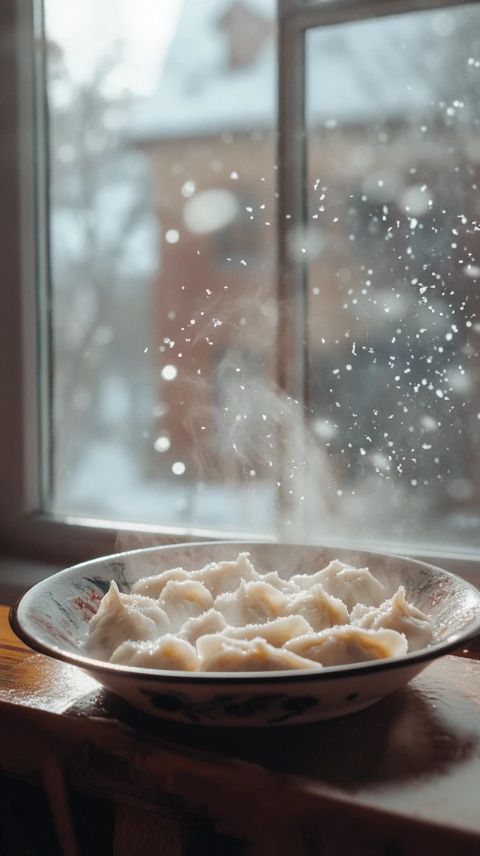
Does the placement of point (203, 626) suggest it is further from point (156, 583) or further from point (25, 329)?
point (25, 329)

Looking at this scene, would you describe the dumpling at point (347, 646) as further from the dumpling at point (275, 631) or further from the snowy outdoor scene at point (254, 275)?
the snowy outdoor scene at point (254, 275)

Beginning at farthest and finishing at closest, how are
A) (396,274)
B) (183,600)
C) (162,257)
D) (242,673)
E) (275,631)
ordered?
(162,257), (396,274), (183,600), (275,631), (242,673)

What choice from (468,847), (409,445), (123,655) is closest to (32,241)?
(409,445)

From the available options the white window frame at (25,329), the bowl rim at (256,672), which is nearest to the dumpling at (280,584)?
the bowl rim at (256,672)

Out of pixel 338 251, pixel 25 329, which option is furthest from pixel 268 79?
pixel 25 329

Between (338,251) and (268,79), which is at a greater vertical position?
(268,79)

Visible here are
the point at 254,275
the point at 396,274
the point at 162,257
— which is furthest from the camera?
the point at 162,257
